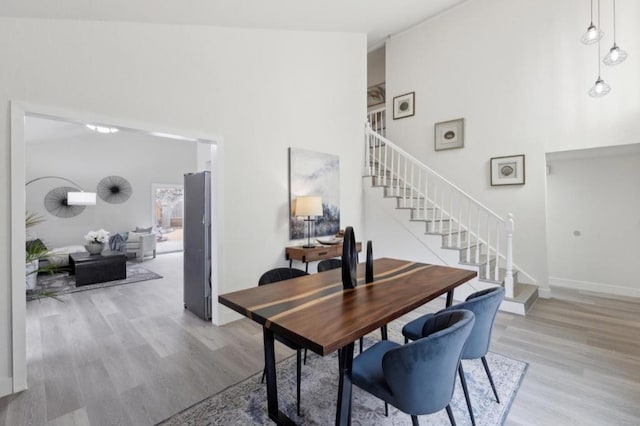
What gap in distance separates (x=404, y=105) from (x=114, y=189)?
23.3ft

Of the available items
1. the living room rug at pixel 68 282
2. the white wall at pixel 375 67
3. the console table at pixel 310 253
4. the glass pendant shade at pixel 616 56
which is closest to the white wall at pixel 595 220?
the glass pendant shade at pixel 616 56

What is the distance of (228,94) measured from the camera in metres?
3.27

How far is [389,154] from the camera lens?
18.7 ft

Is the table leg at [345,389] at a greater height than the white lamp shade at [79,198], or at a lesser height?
lesser

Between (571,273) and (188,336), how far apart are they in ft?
17.6

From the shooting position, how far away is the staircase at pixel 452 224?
378cm

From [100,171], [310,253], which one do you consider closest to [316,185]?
[310,253]

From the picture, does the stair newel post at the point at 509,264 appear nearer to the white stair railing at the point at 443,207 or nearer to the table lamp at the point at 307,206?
the white stair railing at the point at 443,207

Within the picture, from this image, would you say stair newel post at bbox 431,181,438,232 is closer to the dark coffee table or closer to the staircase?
the staircase

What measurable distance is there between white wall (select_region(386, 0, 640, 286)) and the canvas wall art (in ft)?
6.44

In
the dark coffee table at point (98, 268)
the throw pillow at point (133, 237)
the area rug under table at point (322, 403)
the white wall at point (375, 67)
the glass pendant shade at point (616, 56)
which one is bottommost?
the area rug under table at point (322, 403)

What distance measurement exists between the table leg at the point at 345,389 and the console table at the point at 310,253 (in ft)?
7.55

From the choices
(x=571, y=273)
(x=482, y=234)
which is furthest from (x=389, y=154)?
(x=571, y=273)

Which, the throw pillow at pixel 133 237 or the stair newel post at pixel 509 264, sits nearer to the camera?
the stair newel post at pixel 509 264
